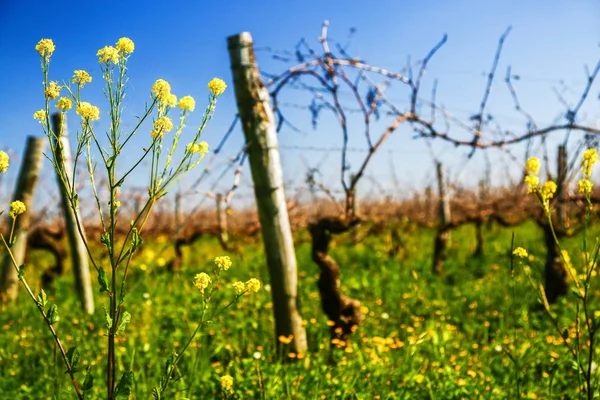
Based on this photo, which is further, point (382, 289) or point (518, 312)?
point (382, 289)

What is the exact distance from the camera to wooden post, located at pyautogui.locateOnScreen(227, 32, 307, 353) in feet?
11.2

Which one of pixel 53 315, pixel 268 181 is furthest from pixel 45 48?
pixel 268 181

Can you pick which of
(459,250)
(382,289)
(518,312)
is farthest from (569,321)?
(459,250)

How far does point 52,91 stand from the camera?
5.12ft

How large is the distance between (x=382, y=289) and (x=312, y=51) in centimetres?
325

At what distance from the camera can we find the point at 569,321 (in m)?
4.88

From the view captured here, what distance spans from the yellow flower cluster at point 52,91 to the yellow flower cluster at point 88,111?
0.08m

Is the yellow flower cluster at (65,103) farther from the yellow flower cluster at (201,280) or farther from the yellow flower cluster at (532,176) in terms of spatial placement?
the yellow flower cluster at (532,176)

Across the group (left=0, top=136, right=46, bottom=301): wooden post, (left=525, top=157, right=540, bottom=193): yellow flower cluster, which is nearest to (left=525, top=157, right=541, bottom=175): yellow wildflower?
(left=525, top=157, right=540, bottom=193): yellow flower cluster

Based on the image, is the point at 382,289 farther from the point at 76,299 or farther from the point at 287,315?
the point at 76,299

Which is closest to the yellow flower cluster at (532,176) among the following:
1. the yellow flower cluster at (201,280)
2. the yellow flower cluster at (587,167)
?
the yellow flower cluster at (587,167)

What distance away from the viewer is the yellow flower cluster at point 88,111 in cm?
154

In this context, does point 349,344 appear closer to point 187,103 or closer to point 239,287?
point 239,287

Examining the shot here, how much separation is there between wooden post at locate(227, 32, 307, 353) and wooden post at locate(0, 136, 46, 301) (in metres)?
3.51
